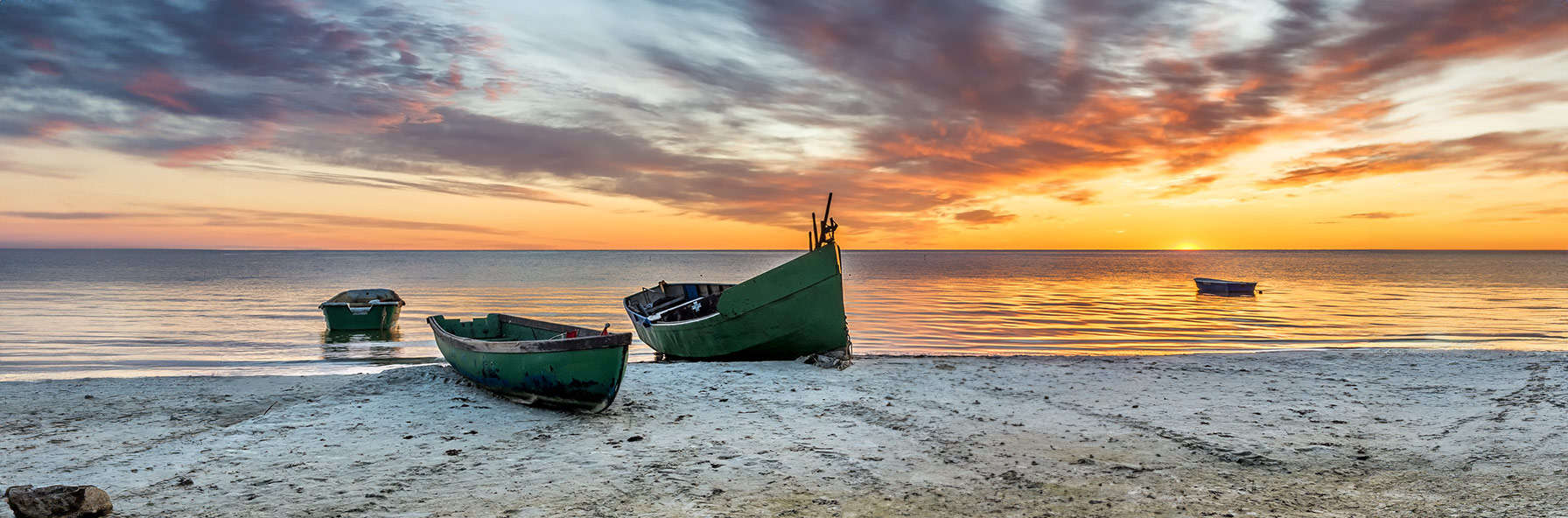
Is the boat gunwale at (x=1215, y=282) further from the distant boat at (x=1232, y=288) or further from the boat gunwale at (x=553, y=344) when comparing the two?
the boat gunwale at (x=553, y=344)

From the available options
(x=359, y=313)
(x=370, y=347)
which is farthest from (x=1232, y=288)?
(x=359, y=313)

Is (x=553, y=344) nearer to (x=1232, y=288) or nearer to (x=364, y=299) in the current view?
(x=364, y=299)

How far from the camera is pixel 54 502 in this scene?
579cm

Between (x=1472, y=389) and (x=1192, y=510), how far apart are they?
888 cm

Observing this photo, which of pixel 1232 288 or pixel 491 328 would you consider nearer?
pixel 491 328

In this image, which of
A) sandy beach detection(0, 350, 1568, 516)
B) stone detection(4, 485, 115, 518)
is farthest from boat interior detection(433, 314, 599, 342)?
stone detection(4, 485, 115, 518)

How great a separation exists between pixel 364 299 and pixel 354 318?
4.34ft

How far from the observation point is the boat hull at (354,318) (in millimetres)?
25812

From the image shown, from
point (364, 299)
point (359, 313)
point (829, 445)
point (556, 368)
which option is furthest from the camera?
point (364, 299)

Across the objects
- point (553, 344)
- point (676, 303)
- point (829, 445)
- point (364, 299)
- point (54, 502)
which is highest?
point (553, 344)

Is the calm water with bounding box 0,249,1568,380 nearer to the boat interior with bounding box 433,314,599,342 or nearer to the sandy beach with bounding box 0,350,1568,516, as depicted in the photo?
the boat interior with bounding box 433,314,599,342

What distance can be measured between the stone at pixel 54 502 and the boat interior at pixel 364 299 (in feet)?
70.3

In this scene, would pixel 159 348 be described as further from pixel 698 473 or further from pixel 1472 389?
pixel 1472 389

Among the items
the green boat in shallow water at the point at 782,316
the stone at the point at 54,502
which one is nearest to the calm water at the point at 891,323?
the green boat in shallow water at the point at 782,316
